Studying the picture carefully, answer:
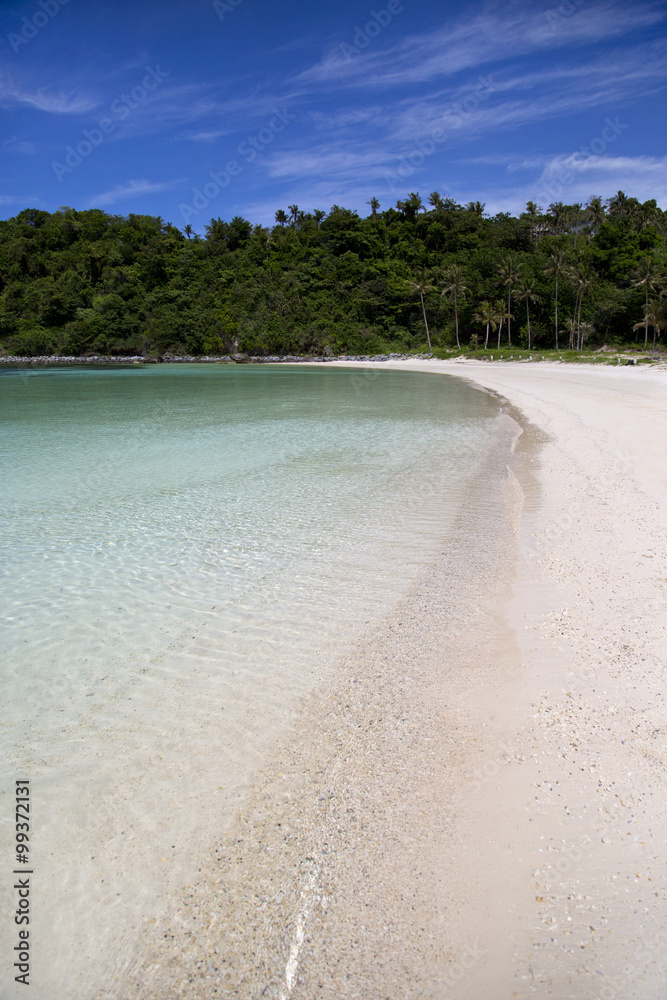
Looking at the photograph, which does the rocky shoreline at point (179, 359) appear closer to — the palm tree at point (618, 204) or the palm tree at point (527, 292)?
the palm tree at point (527, 292)

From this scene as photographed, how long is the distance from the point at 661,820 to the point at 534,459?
777 cm

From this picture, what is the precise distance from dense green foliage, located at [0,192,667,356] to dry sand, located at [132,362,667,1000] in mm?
49171

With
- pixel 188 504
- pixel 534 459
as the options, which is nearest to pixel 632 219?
pixel 534 459

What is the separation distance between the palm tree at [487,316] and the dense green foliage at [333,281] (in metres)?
0.20

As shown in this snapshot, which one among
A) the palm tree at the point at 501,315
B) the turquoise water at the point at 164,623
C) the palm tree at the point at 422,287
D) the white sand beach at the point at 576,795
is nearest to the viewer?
the white sand beach at the point at 576,795

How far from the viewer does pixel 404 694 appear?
316cm

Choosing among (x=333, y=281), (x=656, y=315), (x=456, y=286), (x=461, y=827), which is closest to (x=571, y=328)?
(x=656, y=315)

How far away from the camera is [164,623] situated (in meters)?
4.18

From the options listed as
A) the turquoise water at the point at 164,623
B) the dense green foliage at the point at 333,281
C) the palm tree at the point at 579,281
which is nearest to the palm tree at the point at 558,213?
the dense green foliage at the point at 333,281

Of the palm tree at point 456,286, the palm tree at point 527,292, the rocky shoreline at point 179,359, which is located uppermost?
the palm tree at point 456,286

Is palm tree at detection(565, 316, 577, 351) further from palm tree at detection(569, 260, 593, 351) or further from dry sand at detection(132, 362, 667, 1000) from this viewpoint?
dry sand at detection(132, 362, 667, 1000)

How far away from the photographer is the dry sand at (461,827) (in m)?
1.76

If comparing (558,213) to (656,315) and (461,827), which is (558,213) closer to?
(656,315)

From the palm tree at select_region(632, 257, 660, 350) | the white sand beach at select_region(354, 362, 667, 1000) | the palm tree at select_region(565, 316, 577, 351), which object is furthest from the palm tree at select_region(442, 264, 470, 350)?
the white sand beach at select_region(354, 362, 667, 1000)
